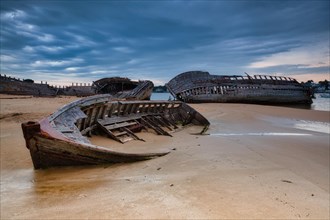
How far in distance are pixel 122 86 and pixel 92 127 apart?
1989 centimetres

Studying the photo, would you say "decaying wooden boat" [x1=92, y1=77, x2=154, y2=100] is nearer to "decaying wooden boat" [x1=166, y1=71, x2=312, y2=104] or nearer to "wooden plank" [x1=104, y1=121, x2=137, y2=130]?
"decaying wooden boat" [x1=166, y1=71, x2=312, y2=104]

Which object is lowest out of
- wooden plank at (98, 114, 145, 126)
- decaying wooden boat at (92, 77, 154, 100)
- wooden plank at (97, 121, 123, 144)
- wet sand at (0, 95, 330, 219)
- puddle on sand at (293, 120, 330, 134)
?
puddle on sand at (293, 120, 330, 134)

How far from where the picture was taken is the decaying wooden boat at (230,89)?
26.4m

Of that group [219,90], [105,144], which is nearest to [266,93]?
[219,90]

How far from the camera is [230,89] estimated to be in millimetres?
26781

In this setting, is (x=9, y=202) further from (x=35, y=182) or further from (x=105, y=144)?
(x=105, y=144)

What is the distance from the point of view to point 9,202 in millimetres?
3408

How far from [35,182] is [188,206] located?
267 centimetres

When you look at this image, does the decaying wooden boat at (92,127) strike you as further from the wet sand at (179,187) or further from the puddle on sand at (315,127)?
the puddle on sand at (315,127)

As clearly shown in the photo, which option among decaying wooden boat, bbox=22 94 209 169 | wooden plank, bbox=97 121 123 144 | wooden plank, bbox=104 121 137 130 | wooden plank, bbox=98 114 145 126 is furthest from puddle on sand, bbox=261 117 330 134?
wooden plank, bbox=97 121 123 144

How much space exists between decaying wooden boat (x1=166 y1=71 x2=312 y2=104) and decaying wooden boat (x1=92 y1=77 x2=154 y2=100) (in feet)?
15.7

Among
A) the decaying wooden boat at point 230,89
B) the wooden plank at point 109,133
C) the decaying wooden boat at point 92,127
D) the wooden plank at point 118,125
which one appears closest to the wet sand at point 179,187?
the decaying wooden boat at point 92,127

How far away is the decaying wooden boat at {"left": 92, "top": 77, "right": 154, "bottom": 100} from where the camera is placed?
2211 centimetres

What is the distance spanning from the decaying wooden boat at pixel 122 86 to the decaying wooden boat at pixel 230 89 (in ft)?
15.7
